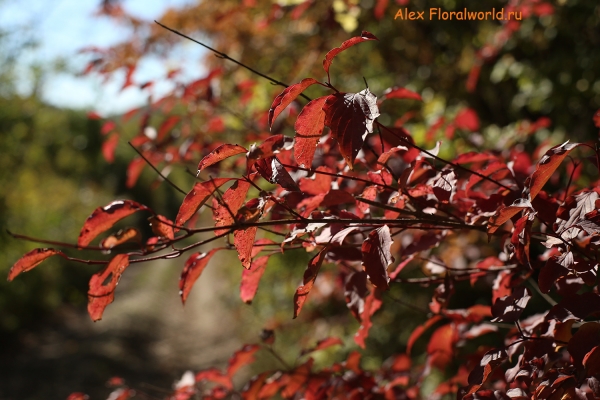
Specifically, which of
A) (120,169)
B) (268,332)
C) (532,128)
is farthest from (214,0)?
(120,169)

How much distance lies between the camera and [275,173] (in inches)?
31.1

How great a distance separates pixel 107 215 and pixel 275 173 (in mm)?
262

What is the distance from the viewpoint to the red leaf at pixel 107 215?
0.81 m

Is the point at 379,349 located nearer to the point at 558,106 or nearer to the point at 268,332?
the point at 558,106

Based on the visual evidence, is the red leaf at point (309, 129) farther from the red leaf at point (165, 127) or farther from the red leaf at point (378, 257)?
the red leaf at point (165, 127)

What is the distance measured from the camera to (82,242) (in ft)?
2.77

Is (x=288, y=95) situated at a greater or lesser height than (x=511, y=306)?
greater

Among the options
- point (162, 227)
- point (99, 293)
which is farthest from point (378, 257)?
point (99, 293)

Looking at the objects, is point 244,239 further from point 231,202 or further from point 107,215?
point 107,215

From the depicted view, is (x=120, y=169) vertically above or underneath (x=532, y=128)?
underneath

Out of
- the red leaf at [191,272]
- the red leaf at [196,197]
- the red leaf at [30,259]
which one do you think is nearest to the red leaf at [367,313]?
the red leaf at [191,272]

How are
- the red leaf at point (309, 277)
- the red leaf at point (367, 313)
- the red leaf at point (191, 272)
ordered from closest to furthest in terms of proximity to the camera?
the red leaf at point (309, 277) < the red leaf at point (191, 272) < the red leaf at point (367, 313)

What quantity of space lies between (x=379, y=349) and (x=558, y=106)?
1.82 metres

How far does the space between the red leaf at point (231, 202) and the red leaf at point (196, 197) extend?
17mm
